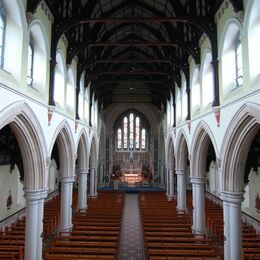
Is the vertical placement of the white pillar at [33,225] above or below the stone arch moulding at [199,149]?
below

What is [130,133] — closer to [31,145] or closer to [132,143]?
[132,143]

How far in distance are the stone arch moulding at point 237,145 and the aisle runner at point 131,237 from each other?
18.2ft

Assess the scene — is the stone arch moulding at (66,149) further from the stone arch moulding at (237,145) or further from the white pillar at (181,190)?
the white pillar at (181,190)

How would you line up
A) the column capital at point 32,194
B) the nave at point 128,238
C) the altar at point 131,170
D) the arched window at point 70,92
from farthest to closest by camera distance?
1. the altar at point 131,170
2. the arched window at point 70,92
3. the nave at point 128,238
4. the column capital at point 32,194

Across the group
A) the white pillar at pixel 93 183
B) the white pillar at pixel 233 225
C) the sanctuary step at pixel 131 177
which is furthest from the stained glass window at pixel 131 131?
the white pillar at pixel 233 225

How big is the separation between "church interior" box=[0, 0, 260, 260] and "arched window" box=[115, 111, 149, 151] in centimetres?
1525

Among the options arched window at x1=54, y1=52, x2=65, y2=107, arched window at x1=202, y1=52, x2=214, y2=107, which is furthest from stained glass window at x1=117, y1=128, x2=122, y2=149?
arched window at x1=202, y1=52, x2=214, y2=107

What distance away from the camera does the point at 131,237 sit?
15539 mm

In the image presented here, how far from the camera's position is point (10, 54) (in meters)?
8.34

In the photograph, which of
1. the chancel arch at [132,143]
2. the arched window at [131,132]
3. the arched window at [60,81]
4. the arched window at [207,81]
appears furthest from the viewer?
the arched window at [131,132]

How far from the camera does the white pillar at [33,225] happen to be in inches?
395

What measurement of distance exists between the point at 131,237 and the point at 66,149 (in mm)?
6318

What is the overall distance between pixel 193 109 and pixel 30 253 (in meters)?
10.7

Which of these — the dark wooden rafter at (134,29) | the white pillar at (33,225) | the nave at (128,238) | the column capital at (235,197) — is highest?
the dark wooden rafter at (134,29)
